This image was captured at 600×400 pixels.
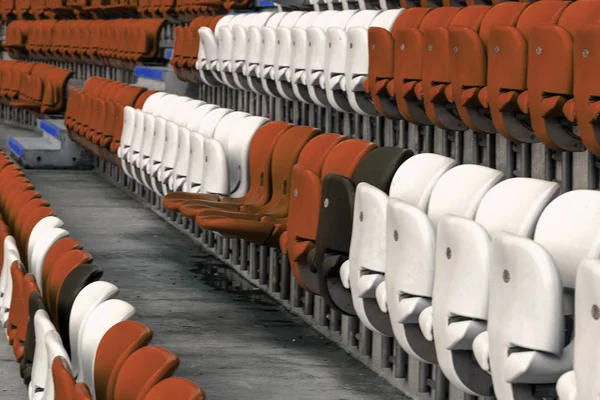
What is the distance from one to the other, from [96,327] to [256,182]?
0.89 m

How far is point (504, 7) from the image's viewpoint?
4.47 ft

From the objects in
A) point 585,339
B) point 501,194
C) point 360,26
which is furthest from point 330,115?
point 585,339

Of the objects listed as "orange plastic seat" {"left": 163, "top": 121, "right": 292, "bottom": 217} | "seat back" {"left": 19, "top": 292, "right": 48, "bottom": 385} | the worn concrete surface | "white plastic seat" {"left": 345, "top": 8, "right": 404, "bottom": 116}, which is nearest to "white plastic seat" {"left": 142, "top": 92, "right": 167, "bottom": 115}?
the worn concrete surface

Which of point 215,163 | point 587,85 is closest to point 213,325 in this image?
point 215,163

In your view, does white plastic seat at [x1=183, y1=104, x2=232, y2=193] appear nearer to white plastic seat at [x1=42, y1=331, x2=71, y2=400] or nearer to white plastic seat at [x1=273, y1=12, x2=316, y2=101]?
white plastic seat at [x1=273, y1=12, x2=316, y2=101]

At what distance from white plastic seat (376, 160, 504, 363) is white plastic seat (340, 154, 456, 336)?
0.14ft

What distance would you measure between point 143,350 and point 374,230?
1.40ft

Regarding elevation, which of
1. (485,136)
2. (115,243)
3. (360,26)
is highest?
(360,26)

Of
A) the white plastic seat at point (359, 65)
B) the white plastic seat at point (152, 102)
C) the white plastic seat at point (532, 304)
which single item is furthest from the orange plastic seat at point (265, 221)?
the white plastic seat at point (152, 102)

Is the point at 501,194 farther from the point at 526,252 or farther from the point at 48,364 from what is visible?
the point at 48,364

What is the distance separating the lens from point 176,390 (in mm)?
793

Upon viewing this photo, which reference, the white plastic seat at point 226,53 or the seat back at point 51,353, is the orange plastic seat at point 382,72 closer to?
the seat back at point 51,353

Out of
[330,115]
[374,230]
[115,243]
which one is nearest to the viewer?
[374,230]

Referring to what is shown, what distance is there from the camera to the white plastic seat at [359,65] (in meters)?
1.72
